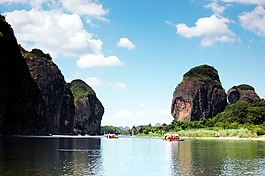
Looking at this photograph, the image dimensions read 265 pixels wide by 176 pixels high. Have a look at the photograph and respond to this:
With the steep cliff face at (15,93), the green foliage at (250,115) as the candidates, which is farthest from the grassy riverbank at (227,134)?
the steep cliff face at (15,93)

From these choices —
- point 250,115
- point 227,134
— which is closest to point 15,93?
point 227,134

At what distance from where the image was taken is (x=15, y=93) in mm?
151125

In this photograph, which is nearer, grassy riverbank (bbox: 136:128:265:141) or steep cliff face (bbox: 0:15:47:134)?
steep cliff face (bbox: 0:15:47:134)

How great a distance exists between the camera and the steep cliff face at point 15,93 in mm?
130125

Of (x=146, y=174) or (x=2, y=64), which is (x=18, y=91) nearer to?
(x=2, y=64)

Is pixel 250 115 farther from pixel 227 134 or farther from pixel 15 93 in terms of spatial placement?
pixel 15 93

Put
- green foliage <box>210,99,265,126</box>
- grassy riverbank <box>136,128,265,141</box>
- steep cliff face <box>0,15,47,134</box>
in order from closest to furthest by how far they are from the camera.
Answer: steep cliff face <box>0,15,47,134</box> < grassy riverbank <box>136,128,265,141</box> < green foliage <box>210,99,265,126</box>

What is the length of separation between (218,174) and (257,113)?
15318 cm

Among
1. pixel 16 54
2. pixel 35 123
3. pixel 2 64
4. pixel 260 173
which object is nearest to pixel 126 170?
pixel 260 173

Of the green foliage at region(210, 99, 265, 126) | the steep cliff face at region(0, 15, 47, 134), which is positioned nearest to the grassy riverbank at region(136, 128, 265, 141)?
the green foliage at region(210, 99, 265, 126)

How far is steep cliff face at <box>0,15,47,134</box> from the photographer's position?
130125 millimetres

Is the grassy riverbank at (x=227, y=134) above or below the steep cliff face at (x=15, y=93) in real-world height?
below

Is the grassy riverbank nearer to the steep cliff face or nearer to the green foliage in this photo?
the green foliage

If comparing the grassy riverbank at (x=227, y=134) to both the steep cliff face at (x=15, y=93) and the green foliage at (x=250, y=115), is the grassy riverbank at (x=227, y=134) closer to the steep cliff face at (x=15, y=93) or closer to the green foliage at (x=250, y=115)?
the green foliage at (x=250, y=115)
